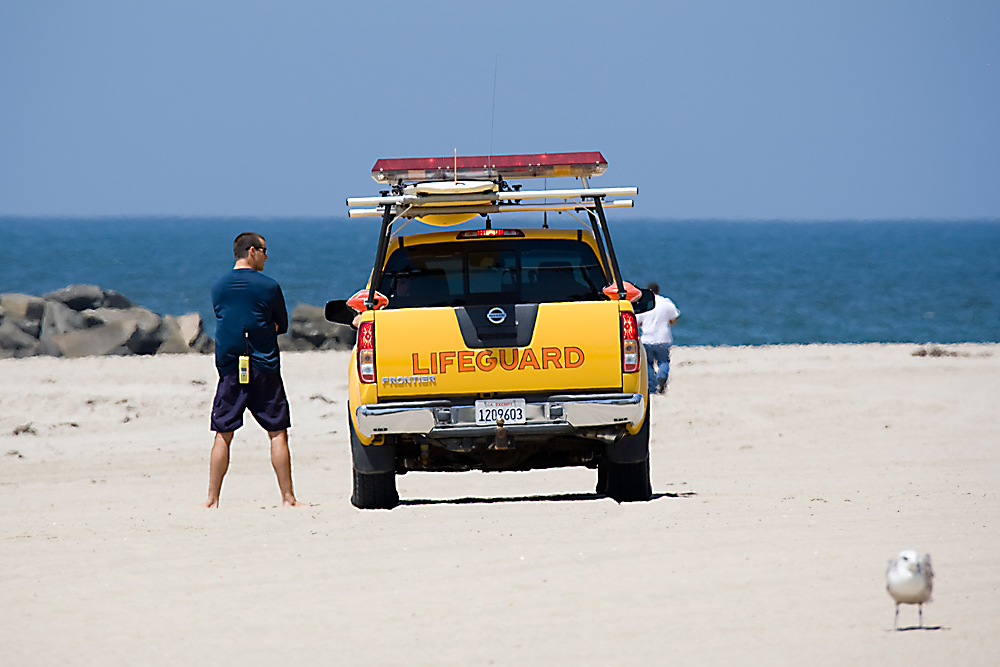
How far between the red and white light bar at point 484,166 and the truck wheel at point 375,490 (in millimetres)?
2051

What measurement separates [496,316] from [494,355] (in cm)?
24

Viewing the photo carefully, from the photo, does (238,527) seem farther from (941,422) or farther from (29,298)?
(29,298)

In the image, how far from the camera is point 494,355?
7641 millimetres

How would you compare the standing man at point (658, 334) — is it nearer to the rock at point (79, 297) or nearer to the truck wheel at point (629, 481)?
the truck wheel at point (629, 481)

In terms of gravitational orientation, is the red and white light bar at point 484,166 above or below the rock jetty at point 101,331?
above

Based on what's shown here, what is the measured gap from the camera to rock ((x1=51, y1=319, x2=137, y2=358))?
21844 millimetres

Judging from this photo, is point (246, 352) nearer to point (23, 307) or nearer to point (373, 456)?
point (373, 456)

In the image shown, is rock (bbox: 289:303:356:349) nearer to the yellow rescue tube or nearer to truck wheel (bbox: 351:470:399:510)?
truck wheel (bbox: 351:470:399:510)

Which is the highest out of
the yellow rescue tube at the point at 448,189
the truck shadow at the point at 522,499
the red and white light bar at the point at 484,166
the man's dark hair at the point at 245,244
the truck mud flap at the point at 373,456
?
the red and white light bar at the point at 484,166

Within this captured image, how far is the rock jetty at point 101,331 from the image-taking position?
22062 mm

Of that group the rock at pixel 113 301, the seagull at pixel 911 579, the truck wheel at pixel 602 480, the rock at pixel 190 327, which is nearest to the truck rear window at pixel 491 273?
the truck wheel at pixel 602 480

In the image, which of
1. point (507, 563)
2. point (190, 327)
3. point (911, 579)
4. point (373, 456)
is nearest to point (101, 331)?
point (190, 327)

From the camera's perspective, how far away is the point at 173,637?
17.4 feet

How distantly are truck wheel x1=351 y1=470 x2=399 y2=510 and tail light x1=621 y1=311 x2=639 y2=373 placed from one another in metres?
1.76
